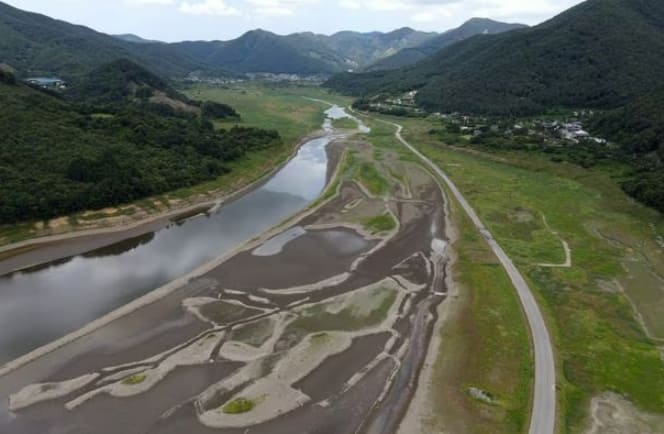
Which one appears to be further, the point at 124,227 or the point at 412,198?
the point at 412,198

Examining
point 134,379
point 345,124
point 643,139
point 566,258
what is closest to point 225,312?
point 134,379

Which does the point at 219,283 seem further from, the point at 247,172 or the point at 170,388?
the point at 247,172

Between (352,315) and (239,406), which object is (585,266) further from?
(239,406)

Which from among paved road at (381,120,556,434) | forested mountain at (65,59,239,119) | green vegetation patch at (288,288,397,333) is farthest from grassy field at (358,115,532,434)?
forested mountain at (65,59,239,119)

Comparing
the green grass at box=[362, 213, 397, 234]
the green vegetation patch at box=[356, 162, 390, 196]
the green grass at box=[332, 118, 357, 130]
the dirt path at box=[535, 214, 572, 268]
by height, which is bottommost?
the dirt path at box=[535, 214, 572, 268]

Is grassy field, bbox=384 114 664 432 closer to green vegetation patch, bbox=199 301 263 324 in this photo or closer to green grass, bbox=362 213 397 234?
green grass, bbox=362 213 397 234

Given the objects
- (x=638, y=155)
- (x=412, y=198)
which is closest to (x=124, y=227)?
(x=412, y=198)
